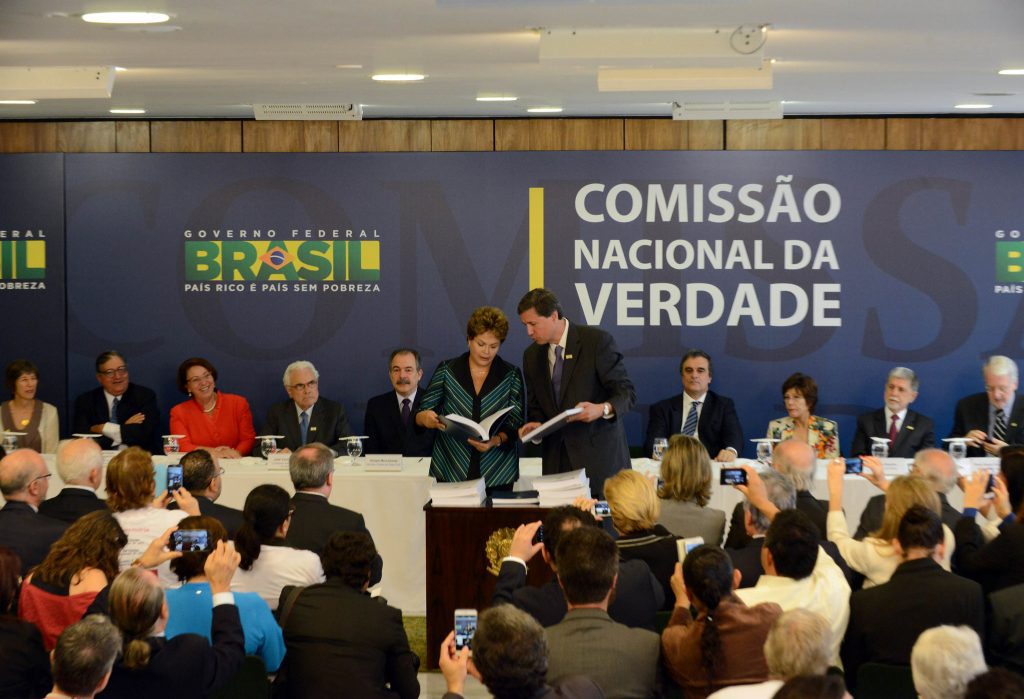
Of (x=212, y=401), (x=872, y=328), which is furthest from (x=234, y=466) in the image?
(x=872, y=328)

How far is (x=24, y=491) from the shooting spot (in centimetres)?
478

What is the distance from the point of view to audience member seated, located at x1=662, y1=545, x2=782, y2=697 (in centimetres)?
331

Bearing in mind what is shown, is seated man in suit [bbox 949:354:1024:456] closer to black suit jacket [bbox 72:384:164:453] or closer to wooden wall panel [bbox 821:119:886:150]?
wooden wall panel [bbox 821:119:886:150]

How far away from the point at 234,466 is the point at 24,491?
2.11 meters

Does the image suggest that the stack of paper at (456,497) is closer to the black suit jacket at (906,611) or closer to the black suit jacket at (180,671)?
the black suit jacket at (906,611)

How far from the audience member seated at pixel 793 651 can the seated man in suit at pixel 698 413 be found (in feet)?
16.7

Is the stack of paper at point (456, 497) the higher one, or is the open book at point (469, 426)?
the open book at point (469, 426)

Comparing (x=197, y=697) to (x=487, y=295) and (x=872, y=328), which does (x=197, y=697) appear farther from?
(x=872, y=328)

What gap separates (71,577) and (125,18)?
236 centimetres

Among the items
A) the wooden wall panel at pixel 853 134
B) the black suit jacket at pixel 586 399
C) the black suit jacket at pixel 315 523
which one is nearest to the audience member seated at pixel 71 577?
the black suit jacket at pixel 315 523

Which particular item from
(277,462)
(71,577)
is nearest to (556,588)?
(71,577)

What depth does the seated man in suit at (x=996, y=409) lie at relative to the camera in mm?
8016

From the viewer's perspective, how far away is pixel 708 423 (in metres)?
8.08

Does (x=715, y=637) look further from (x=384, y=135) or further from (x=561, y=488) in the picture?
(x=384, y=135)
